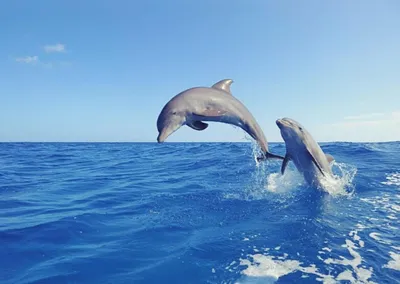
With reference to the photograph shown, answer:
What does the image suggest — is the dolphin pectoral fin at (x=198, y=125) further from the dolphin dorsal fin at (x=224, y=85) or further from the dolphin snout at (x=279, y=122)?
the dolphin snout at (x=279, y=122)

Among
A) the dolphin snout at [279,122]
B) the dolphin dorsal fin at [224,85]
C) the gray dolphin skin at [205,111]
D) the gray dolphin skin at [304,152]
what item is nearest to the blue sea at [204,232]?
the gray dolphin skin at [304,152]

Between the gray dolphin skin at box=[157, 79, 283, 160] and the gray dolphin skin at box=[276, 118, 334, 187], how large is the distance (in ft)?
6.67

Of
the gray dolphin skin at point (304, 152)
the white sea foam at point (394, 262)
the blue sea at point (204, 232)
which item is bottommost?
the white sea foam at point (394, 262)

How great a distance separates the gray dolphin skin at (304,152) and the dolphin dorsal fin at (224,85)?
2.59 meters

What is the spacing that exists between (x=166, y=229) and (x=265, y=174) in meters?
8.62

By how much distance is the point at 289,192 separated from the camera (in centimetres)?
1073

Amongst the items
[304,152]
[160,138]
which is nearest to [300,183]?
[304,152]

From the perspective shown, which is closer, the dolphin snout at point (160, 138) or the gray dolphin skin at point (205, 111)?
the dolphin snout at point (160, 138)

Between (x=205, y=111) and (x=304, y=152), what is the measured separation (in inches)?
183

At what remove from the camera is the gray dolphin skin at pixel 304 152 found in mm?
9133

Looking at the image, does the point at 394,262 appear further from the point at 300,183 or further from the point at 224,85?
the point at 300,183

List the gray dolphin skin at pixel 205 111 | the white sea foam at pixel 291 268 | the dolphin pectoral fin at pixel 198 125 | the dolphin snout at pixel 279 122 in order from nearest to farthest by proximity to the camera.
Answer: the white sea foam at pixel 291 268 < the gray dolphin skin at pixel 205 111 < the dolphin pectoral fin at pixel 198 125 < the dolphin snout at pixel 279 122

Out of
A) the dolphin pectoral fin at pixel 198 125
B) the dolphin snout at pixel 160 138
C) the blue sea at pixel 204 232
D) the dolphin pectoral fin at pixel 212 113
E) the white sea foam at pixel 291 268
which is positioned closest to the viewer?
the white sea foam at pixel 291 268

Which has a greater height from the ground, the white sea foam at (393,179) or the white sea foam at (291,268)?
the white sea foam at (393,179)
